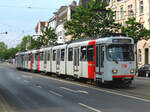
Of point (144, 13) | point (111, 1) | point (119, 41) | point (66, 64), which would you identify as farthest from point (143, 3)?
point (119, 41)

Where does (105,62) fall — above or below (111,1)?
below

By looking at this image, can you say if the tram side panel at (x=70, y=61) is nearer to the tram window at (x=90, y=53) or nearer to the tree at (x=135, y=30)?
the tram window at (x=90, y=53)

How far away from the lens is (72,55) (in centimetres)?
2356

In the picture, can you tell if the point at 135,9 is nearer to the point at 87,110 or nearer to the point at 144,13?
the point at 144,13

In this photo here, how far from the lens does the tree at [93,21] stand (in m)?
40.5

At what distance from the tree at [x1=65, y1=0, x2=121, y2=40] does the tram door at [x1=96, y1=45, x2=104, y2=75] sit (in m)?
Answer: 22.0

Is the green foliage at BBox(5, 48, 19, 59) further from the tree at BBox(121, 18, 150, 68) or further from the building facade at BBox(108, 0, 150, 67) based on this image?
the tree at BBox(121, 18, 150, 68)

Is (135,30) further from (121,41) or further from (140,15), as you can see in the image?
(121,41)

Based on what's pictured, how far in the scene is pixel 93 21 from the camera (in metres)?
42.0

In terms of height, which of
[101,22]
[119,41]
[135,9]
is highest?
[135,9]

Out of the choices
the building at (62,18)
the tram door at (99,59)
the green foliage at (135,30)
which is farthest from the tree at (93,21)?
the building at (62,18)

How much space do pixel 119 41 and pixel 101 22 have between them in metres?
22.9

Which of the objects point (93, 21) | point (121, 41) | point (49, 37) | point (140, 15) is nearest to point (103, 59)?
point (121, 41)

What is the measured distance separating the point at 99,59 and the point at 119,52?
1285mm
